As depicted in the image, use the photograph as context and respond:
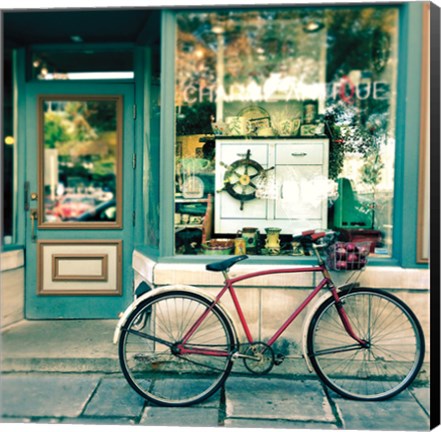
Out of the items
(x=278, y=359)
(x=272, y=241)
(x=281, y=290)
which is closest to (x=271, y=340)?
(x=278, y=359)

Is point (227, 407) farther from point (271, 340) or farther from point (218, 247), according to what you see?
point (218, 247)

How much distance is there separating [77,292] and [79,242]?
1.67ft

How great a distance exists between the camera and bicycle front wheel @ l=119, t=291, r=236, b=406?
12.5 feet

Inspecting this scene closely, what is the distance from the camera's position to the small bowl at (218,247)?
4703 millimetres

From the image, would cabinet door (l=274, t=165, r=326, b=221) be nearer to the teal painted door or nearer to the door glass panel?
the teal painted door

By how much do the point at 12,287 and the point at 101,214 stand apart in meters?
1.27

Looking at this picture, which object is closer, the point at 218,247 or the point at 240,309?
the point at 240,309

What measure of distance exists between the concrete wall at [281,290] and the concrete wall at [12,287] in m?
1.67

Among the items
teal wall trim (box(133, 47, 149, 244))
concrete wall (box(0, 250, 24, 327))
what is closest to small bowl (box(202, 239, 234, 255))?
teal wall trim (box(133, 47, 149, 244))

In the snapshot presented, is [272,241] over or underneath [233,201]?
underneath

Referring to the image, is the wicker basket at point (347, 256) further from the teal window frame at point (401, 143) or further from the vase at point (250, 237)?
the vase at point (250, 237)

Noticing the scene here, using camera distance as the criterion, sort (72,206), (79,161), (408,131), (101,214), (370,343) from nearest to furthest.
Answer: (370,343) → (408,131) → (101,214) → (72,206) → (79,161)

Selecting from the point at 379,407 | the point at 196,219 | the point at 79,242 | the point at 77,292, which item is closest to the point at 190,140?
the point at 196,219

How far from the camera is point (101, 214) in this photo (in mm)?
6078
